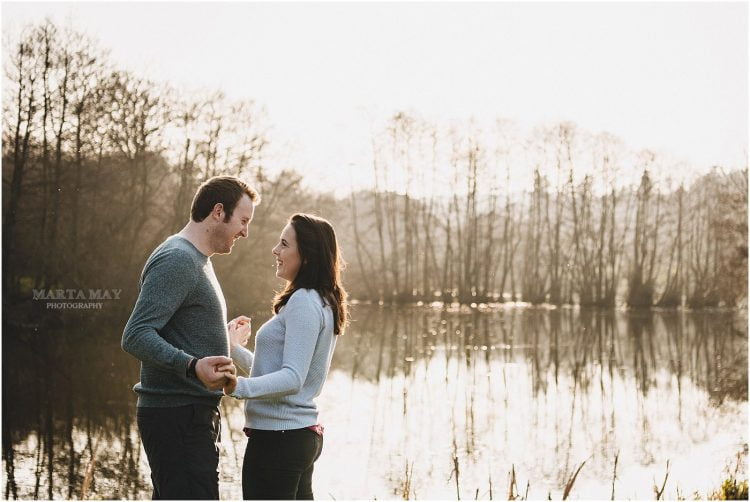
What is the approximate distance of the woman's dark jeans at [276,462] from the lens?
3.24 m

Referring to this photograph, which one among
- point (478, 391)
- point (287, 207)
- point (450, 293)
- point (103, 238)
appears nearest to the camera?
point (478, 391)

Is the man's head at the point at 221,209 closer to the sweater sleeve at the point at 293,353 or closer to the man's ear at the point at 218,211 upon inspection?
the man's ear at the point at 218,211

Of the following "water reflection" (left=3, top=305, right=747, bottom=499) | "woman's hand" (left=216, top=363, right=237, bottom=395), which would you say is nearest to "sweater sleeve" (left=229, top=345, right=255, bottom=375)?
"woman's hand" (left=216, top=363, right=237, bottom=395)

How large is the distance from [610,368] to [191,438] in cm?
1830

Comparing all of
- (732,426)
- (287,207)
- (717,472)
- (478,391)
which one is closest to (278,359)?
(717,472)

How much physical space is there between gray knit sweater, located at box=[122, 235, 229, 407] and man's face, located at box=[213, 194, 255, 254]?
87mm

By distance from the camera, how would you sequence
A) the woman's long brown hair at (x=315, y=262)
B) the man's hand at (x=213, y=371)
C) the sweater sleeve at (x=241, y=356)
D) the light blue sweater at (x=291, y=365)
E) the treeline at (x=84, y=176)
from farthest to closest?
1. the treeline at (x=84, y=176)
2. the sweater sleeve at (x=241, y=356)
3. the woman's long brown hair at (x=315, y=262)
4. the light blue sweater at (x=291, y=365)
5. the man's hand at (x=213, y=371)

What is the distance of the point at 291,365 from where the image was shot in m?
3.18

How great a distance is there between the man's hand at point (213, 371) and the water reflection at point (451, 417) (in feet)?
7.90

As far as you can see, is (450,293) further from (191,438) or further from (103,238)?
(191,438)

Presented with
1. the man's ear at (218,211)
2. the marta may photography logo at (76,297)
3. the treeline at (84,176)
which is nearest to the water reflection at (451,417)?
the marta may photography logo at (76,297)

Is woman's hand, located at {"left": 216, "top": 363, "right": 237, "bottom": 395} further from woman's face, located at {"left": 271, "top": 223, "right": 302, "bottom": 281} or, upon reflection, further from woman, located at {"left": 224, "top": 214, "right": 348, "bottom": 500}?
woman's face, located at {"left": 271, "top": 223, "right": 302, "bottom": 281}

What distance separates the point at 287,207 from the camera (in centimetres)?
3011

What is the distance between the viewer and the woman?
3.22 metres
